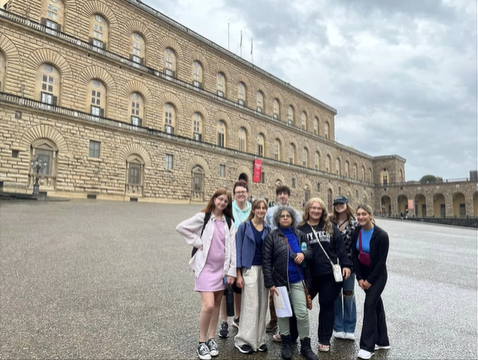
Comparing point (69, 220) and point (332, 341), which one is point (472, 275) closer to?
point (332, 341)

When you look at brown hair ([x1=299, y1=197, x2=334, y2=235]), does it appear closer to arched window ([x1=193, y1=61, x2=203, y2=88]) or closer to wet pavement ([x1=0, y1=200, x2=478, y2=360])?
wet pavement ([x1=0, y1=200, x2=478, y2=360])

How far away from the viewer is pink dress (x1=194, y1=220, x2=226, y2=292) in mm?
3314

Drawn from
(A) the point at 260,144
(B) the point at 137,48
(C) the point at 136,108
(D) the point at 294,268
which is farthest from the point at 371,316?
(A) the point at 260,144

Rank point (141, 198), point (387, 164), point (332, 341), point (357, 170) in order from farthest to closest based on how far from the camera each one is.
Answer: point (387, 164)
point (357, 170)
point (141, 198)
point (332, 341)

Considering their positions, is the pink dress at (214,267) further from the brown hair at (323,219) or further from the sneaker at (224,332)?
the brown hair at (323,219)

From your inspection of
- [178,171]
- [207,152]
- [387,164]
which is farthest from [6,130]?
[387,164]

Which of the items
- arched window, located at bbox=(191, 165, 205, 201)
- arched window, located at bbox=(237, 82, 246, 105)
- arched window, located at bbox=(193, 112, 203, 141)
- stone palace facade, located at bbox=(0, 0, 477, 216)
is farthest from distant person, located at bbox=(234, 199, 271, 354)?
arched window, located at bbox=(237, 82, 246, 105)

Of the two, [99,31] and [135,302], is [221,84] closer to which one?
A: [99,31]

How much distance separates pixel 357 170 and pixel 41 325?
170 ft

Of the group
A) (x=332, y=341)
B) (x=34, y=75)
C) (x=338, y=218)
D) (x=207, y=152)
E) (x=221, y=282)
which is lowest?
(x=332, y=341)

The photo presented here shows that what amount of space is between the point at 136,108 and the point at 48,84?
574 centimetres

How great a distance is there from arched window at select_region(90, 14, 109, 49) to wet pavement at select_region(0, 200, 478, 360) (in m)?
16.4

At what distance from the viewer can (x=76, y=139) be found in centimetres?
1914

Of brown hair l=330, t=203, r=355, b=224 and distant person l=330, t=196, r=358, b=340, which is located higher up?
brown hair l=330, t=203, r=355, b=224
